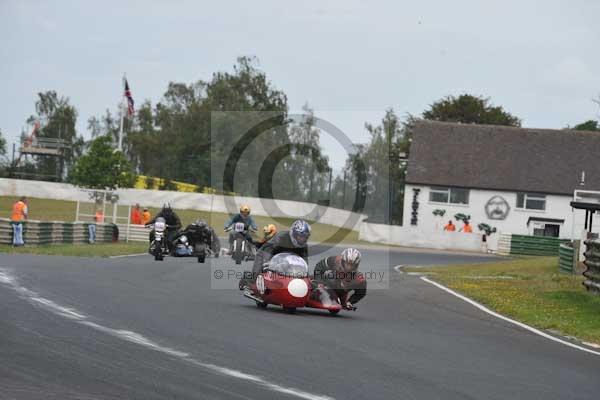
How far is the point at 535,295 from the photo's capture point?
2441cm

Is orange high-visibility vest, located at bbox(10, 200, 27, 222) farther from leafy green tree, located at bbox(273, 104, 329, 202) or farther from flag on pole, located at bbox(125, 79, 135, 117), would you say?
leafy green tree, located at bbox(273, 104, 329, 202)

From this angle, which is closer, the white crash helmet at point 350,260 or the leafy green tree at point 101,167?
the white crash helmet at point 350,260

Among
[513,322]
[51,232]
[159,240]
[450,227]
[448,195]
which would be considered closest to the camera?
[513,322]

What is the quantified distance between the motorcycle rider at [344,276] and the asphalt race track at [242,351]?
1.23 feet

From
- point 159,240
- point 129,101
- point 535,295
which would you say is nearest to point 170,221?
point 159,240

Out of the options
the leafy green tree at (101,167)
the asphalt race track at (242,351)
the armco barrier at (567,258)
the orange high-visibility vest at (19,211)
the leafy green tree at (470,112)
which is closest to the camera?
the asphalt race track at (242,351)

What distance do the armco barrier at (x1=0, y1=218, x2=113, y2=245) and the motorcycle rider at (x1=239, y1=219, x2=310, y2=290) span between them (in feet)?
55.0

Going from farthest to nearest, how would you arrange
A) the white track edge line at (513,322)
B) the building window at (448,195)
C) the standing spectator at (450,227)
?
1. the building window at (448,195)
2. the standing spectator at (450,227)
3. the white track edge line at (513,322)

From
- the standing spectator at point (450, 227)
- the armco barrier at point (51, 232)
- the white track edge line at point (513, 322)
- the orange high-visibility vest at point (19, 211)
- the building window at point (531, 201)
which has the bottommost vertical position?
the white track edge line at point (513, 322)

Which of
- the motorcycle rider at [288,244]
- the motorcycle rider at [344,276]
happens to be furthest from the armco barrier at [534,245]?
the motorcycle rider at [288,244]

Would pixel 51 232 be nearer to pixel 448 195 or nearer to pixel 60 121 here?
pixel 448 195

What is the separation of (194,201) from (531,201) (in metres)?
23.8

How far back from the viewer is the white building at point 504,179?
6731 centimetres

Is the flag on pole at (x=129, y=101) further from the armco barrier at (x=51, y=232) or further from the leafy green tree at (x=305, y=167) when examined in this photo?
the armco barrier at (x=51, y=232)
